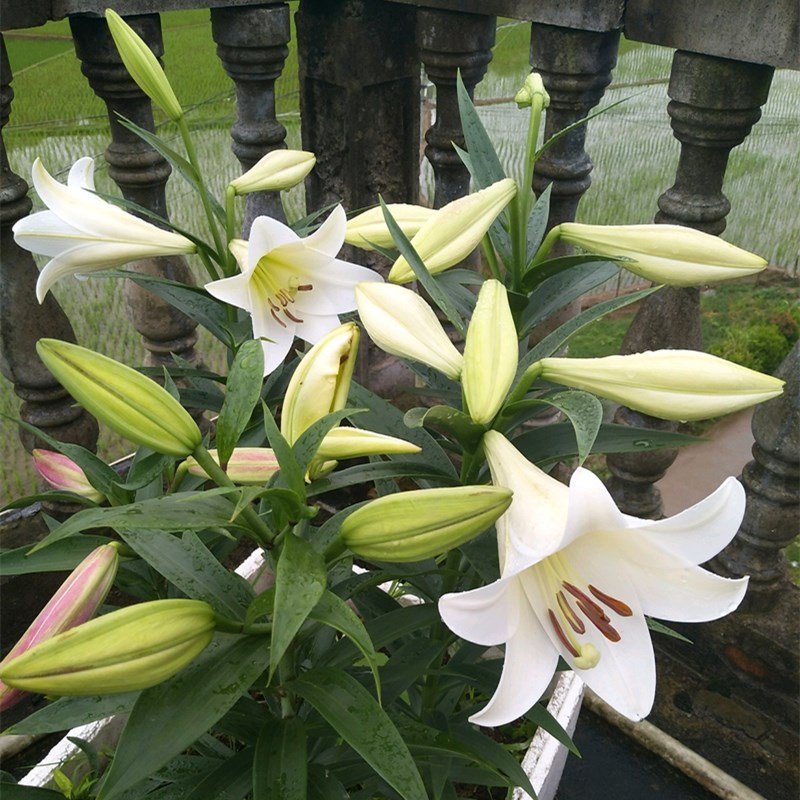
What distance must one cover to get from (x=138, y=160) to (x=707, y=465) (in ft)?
4.24

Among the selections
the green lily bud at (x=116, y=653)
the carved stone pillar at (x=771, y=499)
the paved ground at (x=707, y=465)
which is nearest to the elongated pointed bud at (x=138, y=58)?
the green lily bud at (x=116, y=653)

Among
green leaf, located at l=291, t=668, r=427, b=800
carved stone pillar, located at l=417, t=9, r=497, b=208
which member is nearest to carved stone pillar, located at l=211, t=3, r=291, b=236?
carved stone pillar, located at l=417, t=9, r=497, b=208

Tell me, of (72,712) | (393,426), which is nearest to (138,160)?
(393,426)

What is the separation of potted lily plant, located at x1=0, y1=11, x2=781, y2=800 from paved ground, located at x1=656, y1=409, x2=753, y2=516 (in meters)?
1.06

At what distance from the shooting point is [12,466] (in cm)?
139

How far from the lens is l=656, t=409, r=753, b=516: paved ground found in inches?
66.9

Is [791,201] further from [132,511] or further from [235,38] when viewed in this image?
[132,511]

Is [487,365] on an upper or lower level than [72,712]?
upper

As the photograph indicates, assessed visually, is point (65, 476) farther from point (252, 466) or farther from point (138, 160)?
point (138, 160)

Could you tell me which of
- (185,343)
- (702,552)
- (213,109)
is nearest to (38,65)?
(213,109)

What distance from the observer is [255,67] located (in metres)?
1.13

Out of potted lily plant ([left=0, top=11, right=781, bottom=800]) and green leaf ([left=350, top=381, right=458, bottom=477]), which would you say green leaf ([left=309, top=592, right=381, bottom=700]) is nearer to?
potted lily plant ([left=0, top=11, right=781, bottom=800])

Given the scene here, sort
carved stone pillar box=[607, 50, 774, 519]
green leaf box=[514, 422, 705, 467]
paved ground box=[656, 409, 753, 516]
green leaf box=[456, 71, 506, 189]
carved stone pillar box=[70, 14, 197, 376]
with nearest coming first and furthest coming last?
green leaf box=[514, 422, 705, 467] → green leaf box=[456, 71, 506, 189] → carved stone pillar box=[607, 50, 774, 519] → carved stone pillar box=[70, 14, 197, 376] → paved ground box=[656, 409, 753, 516]

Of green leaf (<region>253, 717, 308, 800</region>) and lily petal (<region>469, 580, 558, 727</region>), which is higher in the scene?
lily petal (<region>469, 580, 558, 727</region>)
